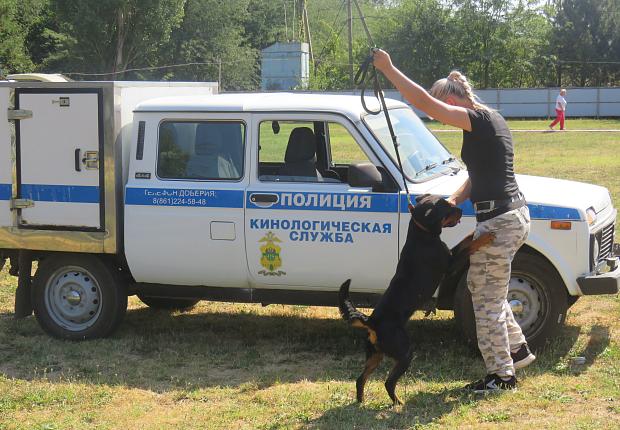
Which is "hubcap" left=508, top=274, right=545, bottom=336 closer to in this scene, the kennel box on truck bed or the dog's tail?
the dog's tail

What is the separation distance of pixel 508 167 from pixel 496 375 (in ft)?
4.27

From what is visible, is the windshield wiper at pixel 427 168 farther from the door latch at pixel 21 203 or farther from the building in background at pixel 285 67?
the building in background at pixel 285 67

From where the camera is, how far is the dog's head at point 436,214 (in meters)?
5.39

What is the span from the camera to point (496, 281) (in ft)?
18.1

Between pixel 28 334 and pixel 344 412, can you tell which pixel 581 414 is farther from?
pixel 28 334

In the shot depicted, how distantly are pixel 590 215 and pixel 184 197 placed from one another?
9.57 ft

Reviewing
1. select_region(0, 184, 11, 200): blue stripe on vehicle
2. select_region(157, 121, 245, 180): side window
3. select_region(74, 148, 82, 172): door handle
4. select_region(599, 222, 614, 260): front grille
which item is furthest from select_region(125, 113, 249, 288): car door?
select_region(599, 222, 614, 260): front grille

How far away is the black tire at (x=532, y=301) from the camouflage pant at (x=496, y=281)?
679 millimetres

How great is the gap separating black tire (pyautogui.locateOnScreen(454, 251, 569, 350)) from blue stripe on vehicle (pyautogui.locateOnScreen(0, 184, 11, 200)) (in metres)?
3.55

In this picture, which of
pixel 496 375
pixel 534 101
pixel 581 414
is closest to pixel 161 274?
pixel 496 375

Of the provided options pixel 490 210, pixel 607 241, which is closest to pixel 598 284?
pixel 607 241

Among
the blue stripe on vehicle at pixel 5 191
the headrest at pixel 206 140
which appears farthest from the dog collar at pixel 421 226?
the blue stripe on vehicle at pixel 5 191

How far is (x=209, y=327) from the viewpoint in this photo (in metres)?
7.85

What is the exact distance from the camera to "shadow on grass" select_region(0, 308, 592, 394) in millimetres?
6320
